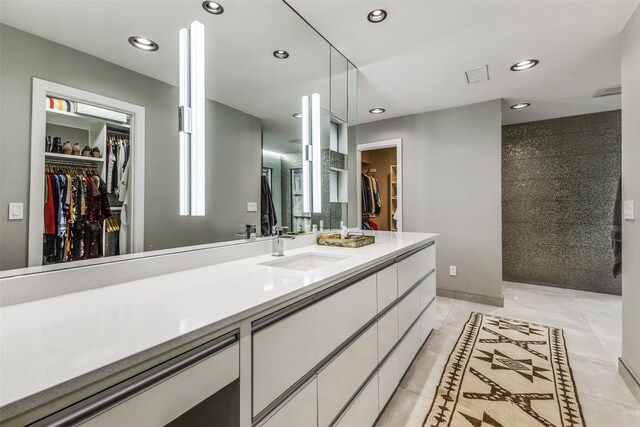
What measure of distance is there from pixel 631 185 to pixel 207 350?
2661 mm

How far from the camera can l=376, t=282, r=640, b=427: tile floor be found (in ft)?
5.42

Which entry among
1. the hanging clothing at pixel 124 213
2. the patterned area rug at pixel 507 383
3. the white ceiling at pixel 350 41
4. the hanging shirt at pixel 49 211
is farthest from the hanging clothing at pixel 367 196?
the hanging shirt at pixel 49 211

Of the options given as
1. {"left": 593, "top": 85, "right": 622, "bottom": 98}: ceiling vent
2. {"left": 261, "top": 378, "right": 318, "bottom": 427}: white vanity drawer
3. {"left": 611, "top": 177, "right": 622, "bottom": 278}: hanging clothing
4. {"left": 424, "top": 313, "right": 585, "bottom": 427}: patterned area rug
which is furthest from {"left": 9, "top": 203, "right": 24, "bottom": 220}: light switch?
Answer: {"left": 593, "top": 85, "right": 622, "bottom": 98}: ceiling vent

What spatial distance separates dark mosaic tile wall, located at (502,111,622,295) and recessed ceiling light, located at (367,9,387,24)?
3597 millimetres

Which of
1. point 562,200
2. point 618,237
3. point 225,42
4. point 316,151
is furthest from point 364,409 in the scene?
point 562,200

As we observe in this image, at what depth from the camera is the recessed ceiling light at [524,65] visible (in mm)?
2518

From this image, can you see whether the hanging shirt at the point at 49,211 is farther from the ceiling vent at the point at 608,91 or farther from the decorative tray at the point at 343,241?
the ceiling vent at the point at 608,91

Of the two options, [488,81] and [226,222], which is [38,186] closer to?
[226,222]

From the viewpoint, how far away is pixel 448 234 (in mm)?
3736

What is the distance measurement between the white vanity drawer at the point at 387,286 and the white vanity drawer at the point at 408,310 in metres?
0.16

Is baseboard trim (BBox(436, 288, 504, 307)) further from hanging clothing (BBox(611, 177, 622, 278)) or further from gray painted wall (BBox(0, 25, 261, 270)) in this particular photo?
gray painted wall (BBox(0, 25, 261, 270))

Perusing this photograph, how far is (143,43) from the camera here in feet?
3.93

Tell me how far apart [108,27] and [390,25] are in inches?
68.5

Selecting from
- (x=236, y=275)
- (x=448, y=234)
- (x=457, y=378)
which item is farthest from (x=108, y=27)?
(x=448, y=234)
